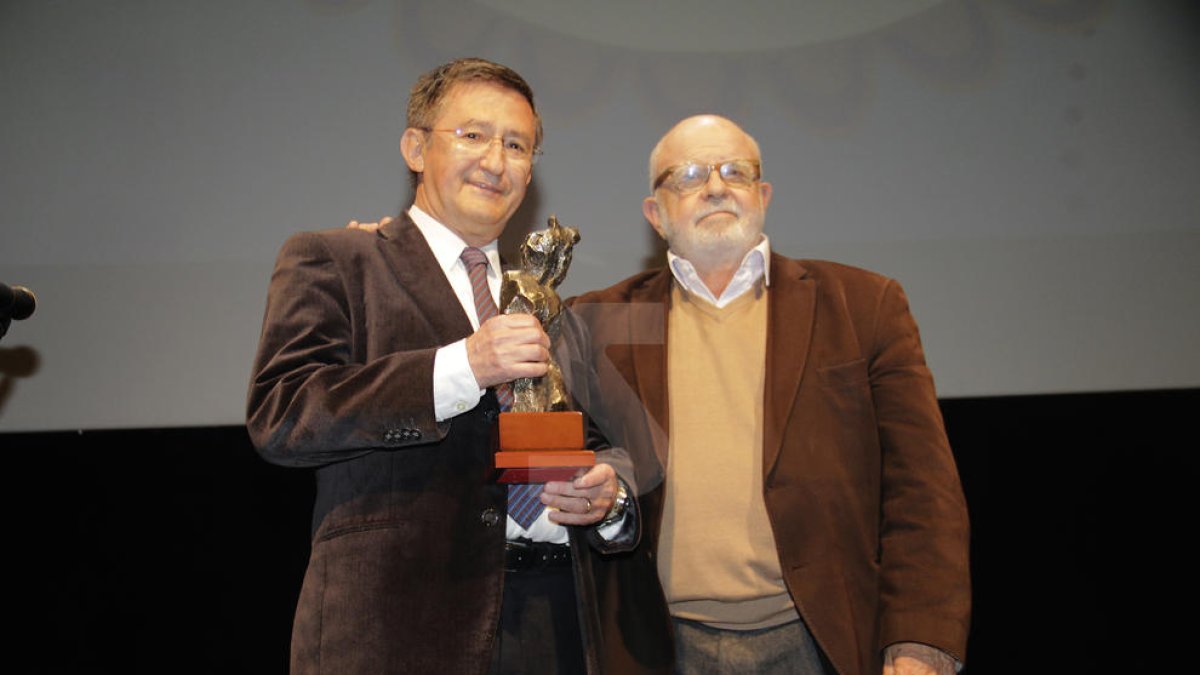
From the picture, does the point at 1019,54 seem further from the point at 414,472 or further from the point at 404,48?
the point at 414,472

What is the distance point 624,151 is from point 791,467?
162 centimetres

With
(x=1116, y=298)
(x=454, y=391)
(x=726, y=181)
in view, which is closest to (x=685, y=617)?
(x=454, y=391)

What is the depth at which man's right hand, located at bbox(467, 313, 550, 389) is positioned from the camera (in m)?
1.58

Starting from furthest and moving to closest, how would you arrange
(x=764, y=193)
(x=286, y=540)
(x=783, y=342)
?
(x=286, y=540) → (x=764, y=193) → (x=783, y=342)

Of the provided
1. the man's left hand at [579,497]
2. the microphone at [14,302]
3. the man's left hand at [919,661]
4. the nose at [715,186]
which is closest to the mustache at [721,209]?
the nose at [715,186]

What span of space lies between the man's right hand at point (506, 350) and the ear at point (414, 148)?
0.63 meters

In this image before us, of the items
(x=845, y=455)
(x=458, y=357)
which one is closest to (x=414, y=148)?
(x=458, y=357)

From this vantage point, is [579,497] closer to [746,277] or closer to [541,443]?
[541,443]

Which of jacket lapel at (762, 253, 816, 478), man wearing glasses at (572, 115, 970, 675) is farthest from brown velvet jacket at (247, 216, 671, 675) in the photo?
jacket lapel at (762, 253, 816, 478)

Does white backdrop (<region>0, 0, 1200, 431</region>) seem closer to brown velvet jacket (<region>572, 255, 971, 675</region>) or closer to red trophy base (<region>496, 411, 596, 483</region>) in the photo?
brown velvet jacket (<region>572, 255, 971, 675</region>)

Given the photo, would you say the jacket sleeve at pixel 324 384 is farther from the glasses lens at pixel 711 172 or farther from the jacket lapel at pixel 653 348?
the glasses lens at pixel 711 172

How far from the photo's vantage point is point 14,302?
1.53 metres

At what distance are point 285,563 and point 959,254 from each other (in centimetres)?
255

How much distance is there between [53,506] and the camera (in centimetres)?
315
